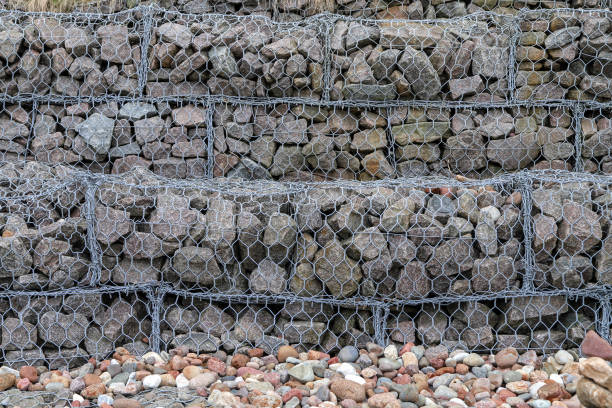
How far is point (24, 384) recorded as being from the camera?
2715mm

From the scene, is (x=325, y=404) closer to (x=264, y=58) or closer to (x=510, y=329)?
(x=510, y=329)

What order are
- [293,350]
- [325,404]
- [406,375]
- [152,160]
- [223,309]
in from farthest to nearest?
[152,160] → [223,309] → [293,350] → [406,375] → [325,404]

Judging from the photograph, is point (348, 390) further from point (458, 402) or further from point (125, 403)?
point (125, 403)

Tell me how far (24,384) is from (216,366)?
2.65 feet

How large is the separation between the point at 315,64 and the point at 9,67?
1.99 meters

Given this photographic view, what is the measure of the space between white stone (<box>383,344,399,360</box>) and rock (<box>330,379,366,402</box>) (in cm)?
36

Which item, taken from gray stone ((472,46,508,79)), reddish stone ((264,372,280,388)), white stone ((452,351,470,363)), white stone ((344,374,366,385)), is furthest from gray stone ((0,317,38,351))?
gray stone ((472,46,508,79))

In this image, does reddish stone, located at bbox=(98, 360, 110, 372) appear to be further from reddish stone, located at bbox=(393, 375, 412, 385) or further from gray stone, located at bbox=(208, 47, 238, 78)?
gray stone, located at bbox=(208, 47, 238, 78)

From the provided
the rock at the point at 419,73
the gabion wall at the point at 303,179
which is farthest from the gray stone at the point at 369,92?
the rock at the point at 419,73

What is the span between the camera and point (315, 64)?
163 inches

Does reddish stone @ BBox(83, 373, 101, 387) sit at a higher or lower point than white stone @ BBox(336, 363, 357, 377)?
lower

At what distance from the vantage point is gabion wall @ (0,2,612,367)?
121 inches

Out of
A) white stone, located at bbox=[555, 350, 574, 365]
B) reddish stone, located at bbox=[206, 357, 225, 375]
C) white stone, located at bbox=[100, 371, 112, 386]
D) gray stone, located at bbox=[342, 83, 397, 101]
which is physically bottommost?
white stone, located at bbox=[100, 371, 112, 386]

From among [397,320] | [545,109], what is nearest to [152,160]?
[397,320]
